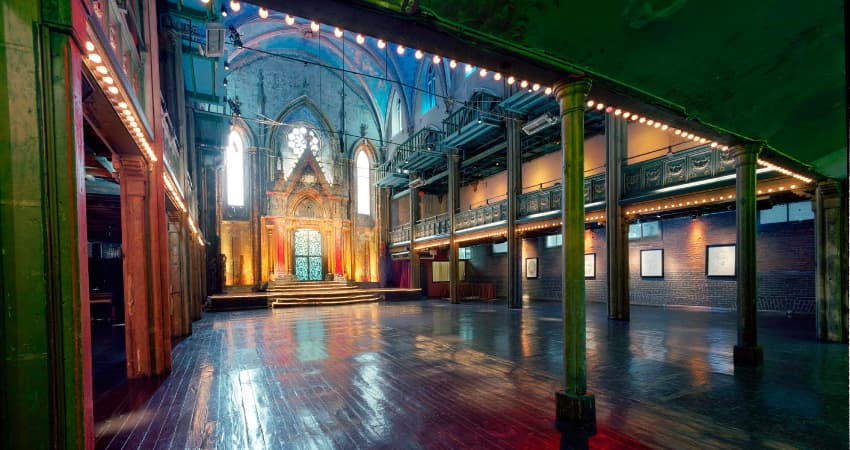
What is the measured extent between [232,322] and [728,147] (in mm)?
12891

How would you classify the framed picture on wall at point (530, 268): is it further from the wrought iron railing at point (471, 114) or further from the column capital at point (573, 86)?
the column capital at point (573, 86)

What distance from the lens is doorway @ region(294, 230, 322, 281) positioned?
21984mm

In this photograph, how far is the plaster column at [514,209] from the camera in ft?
49.1

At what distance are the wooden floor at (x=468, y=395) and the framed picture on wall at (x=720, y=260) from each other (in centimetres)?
464

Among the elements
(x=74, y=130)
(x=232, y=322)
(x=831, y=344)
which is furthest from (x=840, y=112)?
(x=232, y=322)

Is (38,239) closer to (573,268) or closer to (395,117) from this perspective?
(573,268)

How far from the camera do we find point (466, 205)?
24172 millimetres

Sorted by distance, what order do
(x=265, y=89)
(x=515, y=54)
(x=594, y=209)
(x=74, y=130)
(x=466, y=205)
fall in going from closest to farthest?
(x=74, y=130) < (x=515, y=54) < (x=594, y=209) < (x=265, y=89) < (x=466, y=205)

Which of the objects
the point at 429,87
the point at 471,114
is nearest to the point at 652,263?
the point at 471,114

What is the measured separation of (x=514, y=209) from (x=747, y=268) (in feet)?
31.2

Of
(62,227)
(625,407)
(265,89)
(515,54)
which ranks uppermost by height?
(265,89)

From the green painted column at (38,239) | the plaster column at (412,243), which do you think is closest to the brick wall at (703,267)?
the plaster column at (412,243)

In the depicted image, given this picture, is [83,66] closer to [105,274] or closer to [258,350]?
[258,350]

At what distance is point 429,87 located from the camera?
21.7 meters
